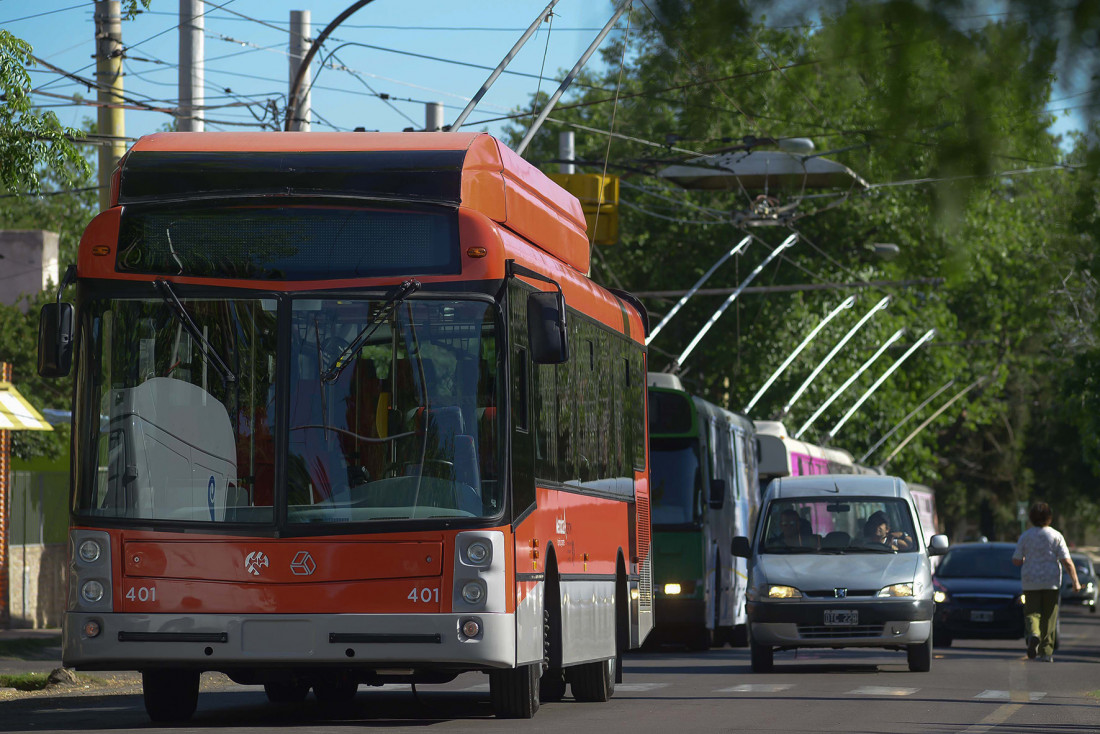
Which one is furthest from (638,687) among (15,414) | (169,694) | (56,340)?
(15,414)

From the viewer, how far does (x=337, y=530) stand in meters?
10.9

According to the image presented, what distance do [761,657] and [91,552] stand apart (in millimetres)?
9052

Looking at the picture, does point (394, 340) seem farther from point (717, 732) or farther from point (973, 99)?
point (973, 99)

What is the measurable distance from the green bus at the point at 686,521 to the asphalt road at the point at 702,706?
12.4 feet

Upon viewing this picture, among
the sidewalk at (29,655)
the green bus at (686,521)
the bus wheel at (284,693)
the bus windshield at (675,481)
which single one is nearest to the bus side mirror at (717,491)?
the green bus at (686,521)

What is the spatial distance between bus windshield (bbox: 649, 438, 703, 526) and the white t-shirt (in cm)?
511

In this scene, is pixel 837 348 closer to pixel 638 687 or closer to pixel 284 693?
pixel 638 687

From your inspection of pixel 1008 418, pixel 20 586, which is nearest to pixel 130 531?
pixel 20 586

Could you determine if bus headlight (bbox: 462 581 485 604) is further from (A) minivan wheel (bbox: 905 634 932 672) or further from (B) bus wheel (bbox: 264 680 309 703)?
(A) minivan wheel (bbox: 905 634 932 672)

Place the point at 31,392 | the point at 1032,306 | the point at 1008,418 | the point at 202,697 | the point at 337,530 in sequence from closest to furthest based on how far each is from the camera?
1. the point at 1032,306
2. the point at 337,530
3. the point at 202,697
4. the point at 31,392
5. the point at 1008,418

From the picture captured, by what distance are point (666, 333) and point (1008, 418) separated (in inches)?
875

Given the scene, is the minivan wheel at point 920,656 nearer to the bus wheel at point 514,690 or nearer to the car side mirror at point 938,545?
the car side mirror at point 938,545

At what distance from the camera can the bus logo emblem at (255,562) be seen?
35.6 ft

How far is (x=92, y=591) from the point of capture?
10.9 meters
